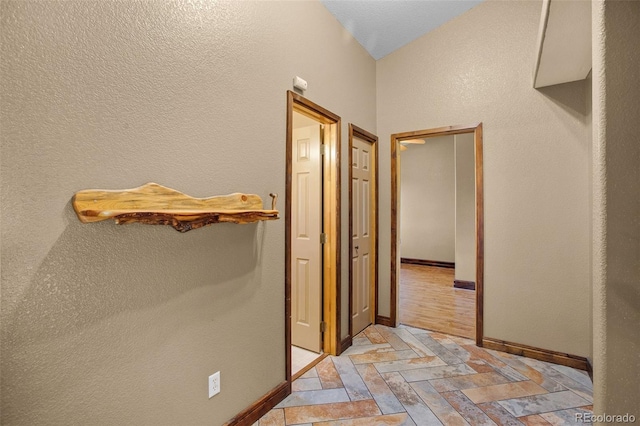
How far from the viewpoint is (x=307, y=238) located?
288 cm

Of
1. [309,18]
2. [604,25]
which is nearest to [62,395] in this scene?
[604,25]

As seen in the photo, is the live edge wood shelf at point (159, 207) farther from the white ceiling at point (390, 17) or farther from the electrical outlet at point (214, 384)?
the white ceiling at point (390, 17)

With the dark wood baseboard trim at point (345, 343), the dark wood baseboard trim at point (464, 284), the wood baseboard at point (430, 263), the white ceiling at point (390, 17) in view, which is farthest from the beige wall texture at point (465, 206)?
the dark wood baseboard trim at point (345, 343)

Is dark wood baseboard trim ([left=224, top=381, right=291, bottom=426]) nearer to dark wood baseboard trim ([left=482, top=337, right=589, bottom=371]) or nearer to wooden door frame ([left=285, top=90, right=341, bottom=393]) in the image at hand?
wooden door frame ([left=285, top=90, right=341, bottom=393])

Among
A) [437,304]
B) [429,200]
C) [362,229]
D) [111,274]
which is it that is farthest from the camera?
[429,200]

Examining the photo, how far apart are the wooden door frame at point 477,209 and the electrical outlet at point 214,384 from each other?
2.25 metres

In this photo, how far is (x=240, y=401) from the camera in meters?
1.82

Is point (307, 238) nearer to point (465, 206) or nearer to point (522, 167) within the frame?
point (522, 167)

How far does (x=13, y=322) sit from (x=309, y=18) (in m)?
2.50

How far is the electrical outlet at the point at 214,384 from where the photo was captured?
1.63m

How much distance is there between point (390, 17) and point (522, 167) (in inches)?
72.7

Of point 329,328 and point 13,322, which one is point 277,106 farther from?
point 329,328

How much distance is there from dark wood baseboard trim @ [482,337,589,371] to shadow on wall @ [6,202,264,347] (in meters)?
2.54
